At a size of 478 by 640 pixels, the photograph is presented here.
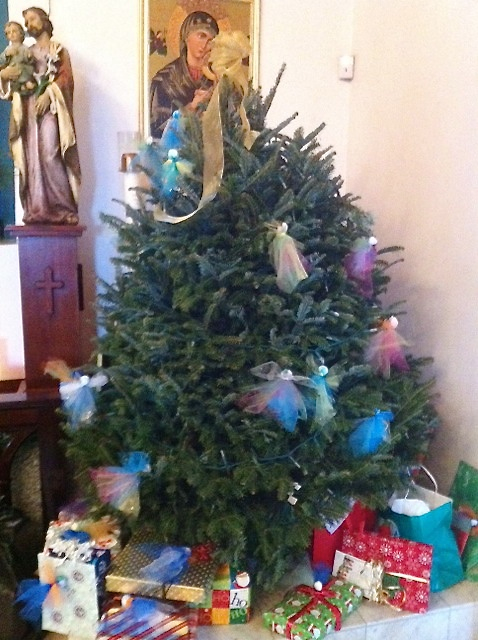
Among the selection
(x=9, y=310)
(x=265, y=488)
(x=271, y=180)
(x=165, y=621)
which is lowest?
(x=165, y=621)

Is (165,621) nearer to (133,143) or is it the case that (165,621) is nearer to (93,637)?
(93,637)

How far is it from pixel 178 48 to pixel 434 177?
3.68 ft

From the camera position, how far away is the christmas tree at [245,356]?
1.40 meters

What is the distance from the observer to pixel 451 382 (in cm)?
192

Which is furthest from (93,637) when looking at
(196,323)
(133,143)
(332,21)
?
(332,21)

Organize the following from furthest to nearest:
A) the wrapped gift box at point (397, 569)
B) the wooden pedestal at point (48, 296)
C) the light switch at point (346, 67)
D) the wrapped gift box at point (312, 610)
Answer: the light switch at point (346, 67), the wooden pedestal at point (48, 296), the wrapped gift box at point (397, 569), the wrapped gift box at point (312, 610)

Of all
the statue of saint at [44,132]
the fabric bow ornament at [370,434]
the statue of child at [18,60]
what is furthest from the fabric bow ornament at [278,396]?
the statue of child at [18,60]

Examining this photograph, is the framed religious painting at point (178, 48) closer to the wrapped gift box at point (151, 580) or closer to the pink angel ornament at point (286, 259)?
the pink angel ornament at point (286, 259)

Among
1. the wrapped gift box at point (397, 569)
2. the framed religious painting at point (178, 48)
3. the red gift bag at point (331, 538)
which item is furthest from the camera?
the framed religious painting at point (178, 48)

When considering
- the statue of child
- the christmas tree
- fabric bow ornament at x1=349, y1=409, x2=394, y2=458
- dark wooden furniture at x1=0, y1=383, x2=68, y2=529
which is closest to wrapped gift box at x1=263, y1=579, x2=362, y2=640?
the christmas tree

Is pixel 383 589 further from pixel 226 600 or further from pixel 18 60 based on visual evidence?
pixel 18 60

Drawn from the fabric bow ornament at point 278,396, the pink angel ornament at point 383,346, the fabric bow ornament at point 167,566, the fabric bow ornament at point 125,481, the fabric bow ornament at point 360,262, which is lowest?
the fabric bow ornament at point 167,566

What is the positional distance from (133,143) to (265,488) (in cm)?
117

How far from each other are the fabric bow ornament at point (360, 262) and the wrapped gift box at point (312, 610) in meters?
0.81
